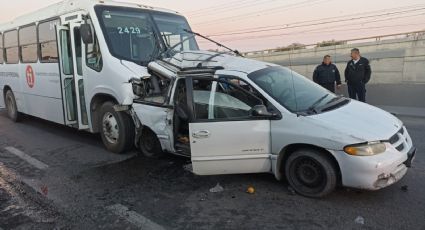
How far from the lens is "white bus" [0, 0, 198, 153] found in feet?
21.9

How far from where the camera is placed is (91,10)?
687cm

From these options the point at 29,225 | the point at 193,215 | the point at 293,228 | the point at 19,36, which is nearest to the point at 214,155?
the point at 193,215

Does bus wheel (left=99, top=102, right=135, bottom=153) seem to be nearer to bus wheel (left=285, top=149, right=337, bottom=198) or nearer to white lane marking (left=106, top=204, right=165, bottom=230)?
white lane marking (left=106, top=204, right=165, bottom=230)

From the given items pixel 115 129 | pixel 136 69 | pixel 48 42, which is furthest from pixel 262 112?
pixel 48 42

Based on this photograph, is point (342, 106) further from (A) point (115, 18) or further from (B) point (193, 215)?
(A) point (115, 18)

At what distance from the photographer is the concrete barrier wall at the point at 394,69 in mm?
12070

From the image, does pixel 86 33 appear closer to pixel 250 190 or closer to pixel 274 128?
pixel 274 128

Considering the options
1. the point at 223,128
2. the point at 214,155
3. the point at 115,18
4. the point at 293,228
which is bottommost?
the point at 293,228

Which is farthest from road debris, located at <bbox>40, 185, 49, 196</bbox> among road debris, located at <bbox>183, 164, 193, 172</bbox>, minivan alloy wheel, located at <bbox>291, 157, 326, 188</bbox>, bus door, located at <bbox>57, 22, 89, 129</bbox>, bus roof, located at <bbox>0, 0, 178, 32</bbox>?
bus roof, located at <bbox>0, 0, 178, 32</bbox>

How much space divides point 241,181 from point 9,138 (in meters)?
6.14

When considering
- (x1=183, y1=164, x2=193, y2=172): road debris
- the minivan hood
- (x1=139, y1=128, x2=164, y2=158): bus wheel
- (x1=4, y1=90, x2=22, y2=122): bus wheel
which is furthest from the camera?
(x1=4, y1=90, x2=22, y2=122): bus wheel

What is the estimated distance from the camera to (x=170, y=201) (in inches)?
183

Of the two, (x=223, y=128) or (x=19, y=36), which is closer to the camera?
(x=223, y=128)

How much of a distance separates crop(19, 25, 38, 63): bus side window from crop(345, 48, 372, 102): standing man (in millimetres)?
7757
